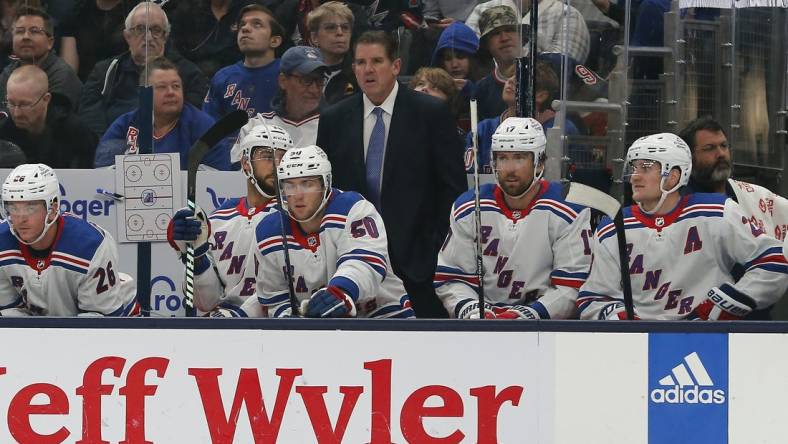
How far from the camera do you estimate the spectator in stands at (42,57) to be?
7.56 meters

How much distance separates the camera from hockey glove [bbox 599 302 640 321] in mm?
6188

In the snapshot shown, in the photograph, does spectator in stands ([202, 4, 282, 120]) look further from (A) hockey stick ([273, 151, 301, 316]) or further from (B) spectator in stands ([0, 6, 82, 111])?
(A) hockey stick ([273, 151, 301, 316])

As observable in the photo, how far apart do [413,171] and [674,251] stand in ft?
4.09

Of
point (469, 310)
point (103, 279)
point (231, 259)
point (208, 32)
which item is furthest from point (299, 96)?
point (469, 310)

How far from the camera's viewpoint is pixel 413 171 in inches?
277

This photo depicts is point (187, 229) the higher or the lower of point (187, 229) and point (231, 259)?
the higher

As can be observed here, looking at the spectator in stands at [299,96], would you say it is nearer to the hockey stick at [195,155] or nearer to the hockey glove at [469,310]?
the hockey stick at [195,155]

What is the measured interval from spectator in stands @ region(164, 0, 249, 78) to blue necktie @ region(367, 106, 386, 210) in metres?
0.80

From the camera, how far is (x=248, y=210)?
23.3 ft

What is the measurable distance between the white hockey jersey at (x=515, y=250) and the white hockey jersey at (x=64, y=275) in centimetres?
129

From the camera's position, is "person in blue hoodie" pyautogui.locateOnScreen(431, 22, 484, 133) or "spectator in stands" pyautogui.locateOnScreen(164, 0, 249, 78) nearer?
"person in blue hoodie" pyautogui.locateOnScreen(431, 22, 484, 133)

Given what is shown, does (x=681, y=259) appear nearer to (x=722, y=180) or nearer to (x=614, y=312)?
(x=614, y=312)

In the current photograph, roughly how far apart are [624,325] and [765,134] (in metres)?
2.20

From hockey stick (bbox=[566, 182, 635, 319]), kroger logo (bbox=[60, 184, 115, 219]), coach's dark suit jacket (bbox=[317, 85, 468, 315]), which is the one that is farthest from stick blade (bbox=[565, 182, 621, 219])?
kroger logo (bbox=[60, 184, 115, 219])
